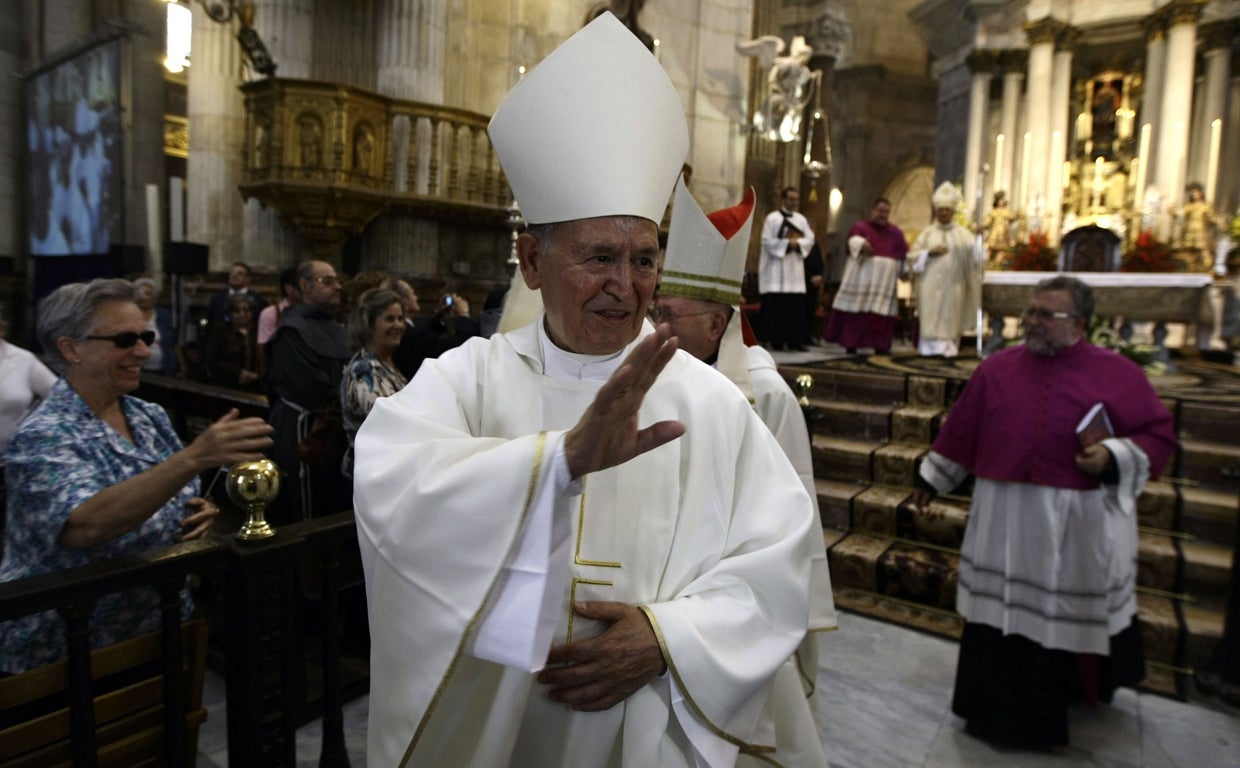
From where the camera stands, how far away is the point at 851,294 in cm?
960

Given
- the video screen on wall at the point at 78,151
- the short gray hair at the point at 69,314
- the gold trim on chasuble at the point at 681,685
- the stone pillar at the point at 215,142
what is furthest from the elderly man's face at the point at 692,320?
the video screen on wall at the point at 78,151

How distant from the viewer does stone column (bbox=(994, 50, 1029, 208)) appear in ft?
51.5

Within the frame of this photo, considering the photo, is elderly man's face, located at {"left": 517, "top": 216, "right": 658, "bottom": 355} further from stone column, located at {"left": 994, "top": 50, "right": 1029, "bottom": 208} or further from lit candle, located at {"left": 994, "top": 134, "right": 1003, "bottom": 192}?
stone column, located at {"left": 994, "top": 50, "right": 1029, "bottom": 208}

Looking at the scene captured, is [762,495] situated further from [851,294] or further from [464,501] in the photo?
[851,294]

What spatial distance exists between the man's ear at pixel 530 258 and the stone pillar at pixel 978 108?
652 inches

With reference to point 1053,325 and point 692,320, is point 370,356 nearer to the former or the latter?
point 692,320

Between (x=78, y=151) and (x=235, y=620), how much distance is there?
1185 cm

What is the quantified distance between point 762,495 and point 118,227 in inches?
475

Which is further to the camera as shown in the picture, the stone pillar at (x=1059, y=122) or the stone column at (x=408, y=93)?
the stone pillar at (x=1059, y=122)

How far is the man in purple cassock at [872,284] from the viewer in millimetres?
9430

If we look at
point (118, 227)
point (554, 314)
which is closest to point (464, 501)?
point (554, 314)

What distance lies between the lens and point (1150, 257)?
35.7ft

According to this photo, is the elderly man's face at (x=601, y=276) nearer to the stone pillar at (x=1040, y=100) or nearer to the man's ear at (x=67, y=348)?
the man's ear at (x=67, y=348)

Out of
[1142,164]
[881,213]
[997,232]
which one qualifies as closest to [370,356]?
[881,213]
